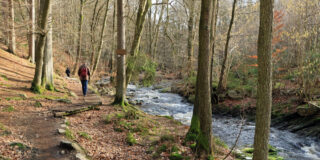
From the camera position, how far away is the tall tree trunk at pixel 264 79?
14.5 ft

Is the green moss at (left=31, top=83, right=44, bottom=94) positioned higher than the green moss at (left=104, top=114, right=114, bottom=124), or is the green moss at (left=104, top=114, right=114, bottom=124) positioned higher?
the green moss at (left=31, top=83, right=44, bottom=94)

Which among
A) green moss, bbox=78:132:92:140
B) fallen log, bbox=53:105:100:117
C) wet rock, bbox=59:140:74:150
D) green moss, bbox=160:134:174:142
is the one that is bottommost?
green moss, bbox=160:134:174:142

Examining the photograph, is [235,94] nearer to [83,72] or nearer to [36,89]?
[83,72]

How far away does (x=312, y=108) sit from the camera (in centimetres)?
1112

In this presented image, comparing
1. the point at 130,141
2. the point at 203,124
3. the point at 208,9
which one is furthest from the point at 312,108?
the point at 130,141

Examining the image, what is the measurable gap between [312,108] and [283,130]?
73.9 inches

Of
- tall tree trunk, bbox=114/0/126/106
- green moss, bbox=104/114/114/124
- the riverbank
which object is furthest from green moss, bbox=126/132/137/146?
the riverbank

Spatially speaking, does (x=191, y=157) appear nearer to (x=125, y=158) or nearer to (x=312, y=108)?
(x=125, y=158)

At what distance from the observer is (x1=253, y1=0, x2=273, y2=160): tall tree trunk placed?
4.43 metres

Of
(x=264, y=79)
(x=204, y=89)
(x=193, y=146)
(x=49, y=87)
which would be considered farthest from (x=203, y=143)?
(x=49, y=87)

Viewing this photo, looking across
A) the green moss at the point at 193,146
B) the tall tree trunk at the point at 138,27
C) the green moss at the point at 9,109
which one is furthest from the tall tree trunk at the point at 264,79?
the green moss at the point at 9,109

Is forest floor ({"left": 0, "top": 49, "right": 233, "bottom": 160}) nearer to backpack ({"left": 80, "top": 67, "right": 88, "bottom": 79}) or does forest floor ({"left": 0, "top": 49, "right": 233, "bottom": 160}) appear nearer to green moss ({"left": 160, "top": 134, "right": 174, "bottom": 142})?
green moss ({"left": 160, "top": 134, "right": 174, "bottom": 142})

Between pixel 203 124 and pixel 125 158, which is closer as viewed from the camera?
pixel 125 158

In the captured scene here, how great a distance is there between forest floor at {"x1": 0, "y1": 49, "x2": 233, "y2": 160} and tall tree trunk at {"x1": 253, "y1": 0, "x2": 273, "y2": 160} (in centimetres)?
220
